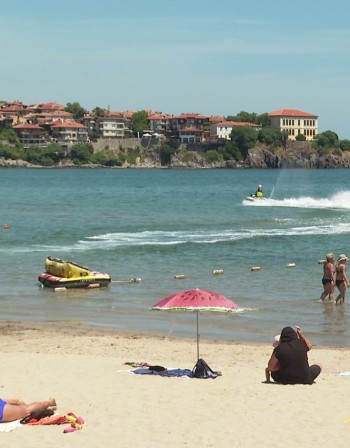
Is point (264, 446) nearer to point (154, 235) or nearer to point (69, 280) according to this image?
point (69, 280)

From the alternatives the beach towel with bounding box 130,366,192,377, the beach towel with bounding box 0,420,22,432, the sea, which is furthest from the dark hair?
the sea

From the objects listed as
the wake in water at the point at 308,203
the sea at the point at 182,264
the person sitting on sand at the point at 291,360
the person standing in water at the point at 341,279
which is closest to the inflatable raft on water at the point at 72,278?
the sea at the point at 182,264

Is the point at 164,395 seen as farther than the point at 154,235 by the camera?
No

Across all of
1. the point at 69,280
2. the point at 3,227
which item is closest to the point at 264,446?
the point at 69,280

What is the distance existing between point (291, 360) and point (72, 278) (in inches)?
594

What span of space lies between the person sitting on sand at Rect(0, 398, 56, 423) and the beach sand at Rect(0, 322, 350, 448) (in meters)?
0.30

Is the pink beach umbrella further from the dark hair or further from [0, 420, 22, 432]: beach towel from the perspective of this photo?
[0, 420, 22, 432]: beach towel

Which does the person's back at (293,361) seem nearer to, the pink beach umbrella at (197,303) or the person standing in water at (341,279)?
the pink beach umbrella at (197,303)

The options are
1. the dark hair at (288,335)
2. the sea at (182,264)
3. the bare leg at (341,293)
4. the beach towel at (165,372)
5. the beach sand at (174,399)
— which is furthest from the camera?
the bare leg at (341,293)

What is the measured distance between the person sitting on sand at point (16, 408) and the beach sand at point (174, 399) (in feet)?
0.98

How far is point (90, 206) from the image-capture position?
2995 inches

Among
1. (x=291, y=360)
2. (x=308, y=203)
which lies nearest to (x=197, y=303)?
(x=291, y=360)

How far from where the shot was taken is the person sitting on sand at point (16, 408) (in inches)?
488

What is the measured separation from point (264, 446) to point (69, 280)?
58.7 ft
